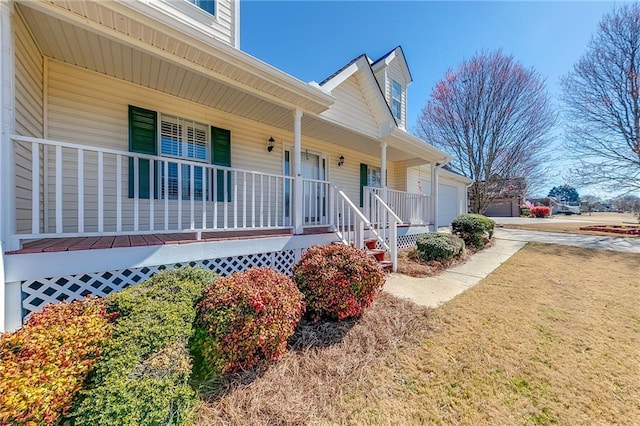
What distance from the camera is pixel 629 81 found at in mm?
13266

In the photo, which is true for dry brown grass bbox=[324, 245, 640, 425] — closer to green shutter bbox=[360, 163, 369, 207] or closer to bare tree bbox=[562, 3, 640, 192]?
green shutter bbox=[360, 163, 369, 207]

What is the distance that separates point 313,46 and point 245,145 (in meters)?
7.27

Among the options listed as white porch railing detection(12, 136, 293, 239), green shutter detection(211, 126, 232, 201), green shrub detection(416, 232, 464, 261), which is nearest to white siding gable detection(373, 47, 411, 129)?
green shrub detection(416, 232, 464, 261)

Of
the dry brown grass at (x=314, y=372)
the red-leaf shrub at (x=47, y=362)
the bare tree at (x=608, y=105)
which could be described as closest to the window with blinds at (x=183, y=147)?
the red-leaf shrub at (x=47, y=362)

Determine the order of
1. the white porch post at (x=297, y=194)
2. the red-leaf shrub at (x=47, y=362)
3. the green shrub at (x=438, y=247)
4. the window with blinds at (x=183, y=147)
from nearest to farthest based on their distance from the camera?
the red-leaf shrub at (x=47, y=362), the white porch post at (x=297, y=194), the window with blinds at (x=183, y=147), the green shrub at (x=438, y=247)

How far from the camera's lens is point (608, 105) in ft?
45.5

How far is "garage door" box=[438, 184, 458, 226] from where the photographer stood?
14.9 meters

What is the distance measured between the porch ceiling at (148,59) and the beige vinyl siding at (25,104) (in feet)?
0.63

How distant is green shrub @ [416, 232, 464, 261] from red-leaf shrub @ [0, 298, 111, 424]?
6962 mm

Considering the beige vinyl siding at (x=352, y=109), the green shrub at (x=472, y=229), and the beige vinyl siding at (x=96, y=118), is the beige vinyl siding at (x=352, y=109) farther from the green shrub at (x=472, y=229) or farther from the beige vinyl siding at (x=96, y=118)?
the green shrub at (x=472, y=229)

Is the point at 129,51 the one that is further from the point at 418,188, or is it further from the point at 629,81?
the point at 629,81

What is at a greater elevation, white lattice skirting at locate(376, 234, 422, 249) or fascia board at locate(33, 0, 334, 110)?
fascia board at locate(33, 0, 334, 110)

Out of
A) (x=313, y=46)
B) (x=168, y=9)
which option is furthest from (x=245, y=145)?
(x=313, y=46)

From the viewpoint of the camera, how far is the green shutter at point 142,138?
4.98 m
